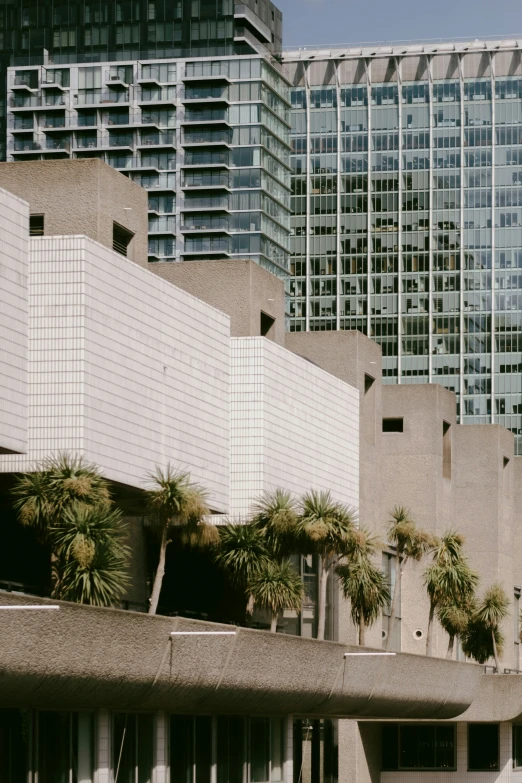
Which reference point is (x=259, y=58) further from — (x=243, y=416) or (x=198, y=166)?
(x=243, y=416)

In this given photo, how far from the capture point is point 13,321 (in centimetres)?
4100

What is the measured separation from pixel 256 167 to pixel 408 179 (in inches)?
1106

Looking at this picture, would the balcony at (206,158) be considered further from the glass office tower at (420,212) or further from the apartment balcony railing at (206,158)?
the glass office tower at (420,212)

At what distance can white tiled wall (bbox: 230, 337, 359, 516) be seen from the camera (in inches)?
2215

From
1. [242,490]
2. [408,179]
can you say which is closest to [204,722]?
[242,490]

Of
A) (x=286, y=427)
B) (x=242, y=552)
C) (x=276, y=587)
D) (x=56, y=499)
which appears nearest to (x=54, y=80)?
(x=286, y=427)

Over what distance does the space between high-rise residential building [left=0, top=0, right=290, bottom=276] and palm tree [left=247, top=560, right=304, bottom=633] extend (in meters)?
117

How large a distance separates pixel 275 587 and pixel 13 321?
1600cm

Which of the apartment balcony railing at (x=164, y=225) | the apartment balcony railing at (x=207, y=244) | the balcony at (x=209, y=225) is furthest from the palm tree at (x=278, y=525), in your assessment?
the apartment balcony railing at (x=164, y=225)

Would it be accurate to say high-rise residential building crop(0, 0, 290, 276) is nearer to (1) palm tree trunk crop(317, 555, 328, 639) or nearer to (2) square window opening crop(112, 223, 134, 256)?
(1) palm tree trunk crop(317, 555, 328, 639)

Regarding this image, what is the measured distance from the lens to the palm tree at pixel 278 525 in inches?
2103

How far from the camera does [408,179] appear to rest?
191500 millimetres

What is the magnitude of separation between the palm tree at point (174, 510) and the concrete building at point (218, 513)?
1.18 m

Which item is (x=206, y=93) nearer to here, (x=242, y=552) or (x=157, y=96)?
(x=157, y=96)
